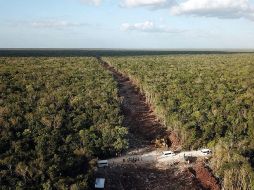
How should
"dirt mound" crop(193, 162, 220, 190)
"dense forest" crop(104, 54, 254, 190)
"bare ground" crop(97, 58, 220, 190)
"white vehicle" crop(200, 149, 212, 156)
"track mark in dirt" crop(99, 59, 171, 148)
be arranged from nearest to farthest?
"dirt mound" crop(193, 162, 220, 190), "bare ground" crop(97, 58, 220, 190), "dense forest" crop(104, 54, 254, 190), "white vehicle" crop(200, 149, 212, 156), "track mark in dirt" crop(99, 59, 171, 148)

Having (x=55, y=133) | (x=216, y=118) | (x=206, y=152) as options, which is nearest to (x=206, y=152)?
(x=206, y=152)

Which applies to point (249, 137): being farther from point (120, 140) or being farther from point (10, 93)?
point (10, 93)

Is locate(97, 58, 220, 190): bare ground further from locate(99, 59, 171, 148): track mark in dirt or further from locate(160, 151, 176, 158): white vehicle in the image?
locate(160, 151, 176, 158): white vehicle

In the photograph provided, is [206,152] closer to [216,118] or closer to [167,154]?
[167,154]

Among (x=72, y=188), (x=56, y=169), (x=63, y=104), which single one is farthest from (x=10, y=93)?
(x=72, y=188)

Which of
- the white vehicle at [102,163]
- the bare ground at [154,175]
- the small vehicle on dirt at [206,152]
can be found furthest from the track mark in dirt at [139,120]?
the white vehicle at [102,163]

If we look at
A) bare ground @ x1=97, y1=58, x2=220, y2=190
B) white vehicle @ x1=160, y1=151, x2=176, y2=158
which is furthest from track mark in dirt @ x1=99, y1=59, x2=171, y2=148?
white vehicle @ x1=160, y1=151, x2=176, y2=158

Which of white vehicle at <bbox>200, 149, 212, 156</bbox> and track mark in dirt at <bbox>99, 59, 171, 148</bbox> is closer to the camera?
white vehicle at <bbox>200, 149, 212, 156</bbox>

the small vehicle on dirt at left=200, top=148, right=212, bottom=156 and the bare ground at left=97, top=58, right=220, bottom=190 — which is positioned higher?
the small vehicle on dirt at left=200, top=148, right=212, bottom=156
